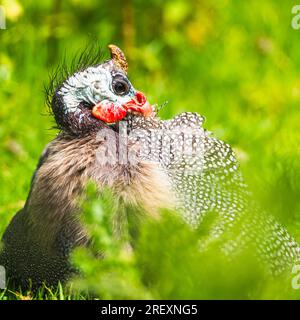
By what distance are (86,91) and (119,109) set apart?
0.43 ft

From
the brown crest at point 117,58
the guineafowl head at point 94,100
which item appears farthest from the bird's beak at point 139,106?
the brown crest at point 117,58

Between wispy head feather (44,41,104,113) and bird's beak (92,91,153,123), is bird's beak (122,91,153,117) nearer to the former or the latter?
bird's beak (92,91,153,123)

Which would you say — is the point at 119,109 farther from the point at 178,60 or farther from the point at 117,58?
the point at 178,60

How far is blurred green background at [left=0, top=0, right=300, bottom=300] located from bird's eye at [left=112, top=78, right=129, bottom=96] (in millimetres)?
1538

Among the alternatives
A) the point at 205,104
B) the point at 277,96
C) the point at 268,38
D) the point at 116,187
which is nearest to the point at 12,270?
the point at 116,187

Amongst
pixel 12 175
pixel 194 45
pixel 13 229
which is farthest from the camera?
pixel 194 45

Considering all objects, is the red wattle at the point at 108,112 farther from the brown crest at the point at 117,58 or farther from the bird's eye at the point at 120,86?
the brown crest at the point at 117,58

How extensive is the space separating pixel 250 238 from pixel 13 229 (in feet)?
6.30

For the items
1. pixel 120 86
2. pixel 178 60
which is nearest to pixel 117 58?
pixel 120 86

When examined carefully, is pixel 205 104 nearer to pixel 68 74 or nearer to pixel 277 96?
pixel 277 96

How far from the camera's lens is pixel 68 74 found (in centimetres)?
285

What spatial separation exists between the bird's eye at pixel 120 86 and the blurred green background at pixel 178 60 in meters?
1.54

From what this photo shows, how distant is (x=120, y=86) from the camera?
111 inches

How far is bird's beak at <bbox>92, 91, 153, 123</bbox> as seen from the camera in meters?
2.75
